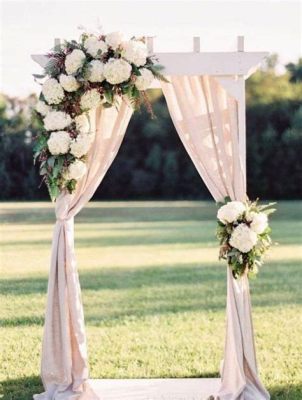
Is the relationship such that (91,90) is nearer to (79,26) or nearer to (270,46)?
(79,26)

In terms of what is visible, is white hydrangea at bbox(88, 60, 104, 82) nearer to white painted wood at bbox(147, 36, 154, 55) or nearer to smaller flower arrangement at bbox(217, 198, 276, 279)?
white painted wood at bbox(147, 36, 154, 55)

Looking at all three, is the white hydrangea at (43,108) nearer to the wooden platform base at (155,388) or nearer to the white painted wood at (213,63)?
the white painted wood at (213,63)

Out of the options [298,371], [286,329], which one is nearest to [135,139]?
[286,329]

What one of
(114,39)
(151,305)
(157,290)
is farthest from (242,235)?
(157,290)

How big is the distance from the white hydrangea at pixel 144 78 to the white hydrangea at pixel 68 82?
40 cm

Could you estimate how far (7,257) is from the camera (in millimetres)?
14844

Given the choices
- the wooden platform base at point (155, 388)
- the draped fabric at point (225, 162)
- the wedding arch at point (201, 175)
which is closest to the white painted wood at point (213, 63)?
the wedding arch at point (201, 175)

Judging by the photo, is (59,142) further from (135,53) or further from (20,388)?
(20,388)

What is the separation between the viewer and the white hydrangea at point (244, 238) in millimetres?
5141

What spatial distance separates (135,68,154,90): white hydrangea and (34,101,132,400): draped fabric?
11.0 inches

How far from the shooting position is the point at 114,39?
5.28 meters

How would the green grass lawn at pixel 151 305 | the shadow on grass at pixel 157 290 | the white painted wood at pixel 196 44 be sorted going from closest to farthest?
the white painted wood at pixel 196 44 < the green grass lawn at pixel 151 305 < the shadow on grass at pixel 157 290

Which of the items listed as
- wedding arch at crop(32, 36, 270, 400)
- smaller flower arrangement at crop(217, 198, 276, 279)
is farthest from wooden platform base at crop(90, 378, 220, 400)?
smaller flower arrangement at crop(217, 198, 276, 279)

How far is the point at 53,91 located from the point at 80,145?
0.39m
